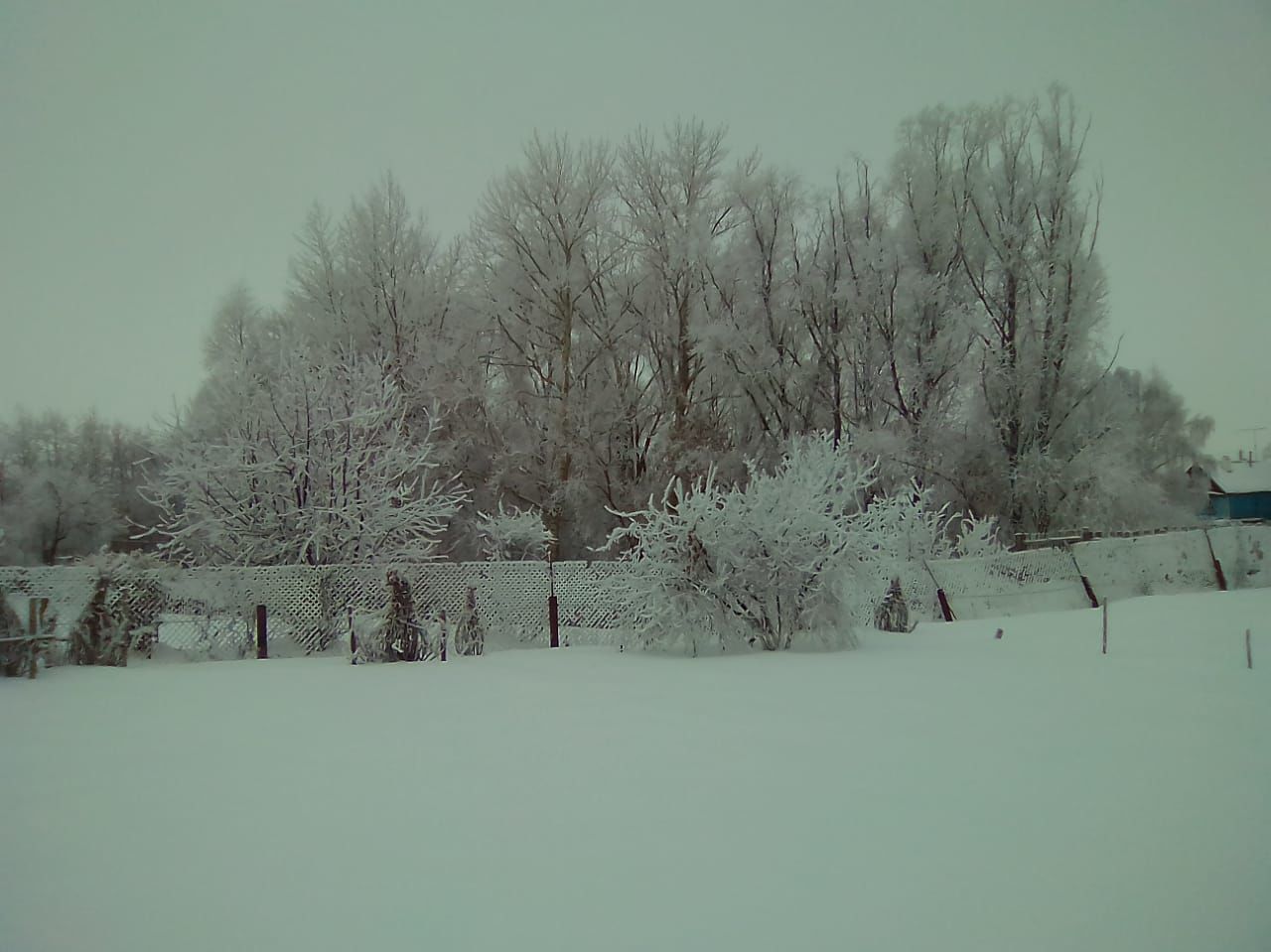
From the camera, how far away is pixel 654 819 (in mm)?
3379

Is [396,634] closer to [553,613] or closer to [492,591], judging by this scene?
[492,591]

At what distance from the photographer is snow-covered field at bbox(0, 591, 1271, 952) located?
2381mm

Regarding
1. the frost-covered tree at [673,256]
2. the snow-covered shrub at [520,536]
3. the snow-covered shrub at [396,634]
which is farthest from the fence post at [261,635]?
the frost-covered tree at [673,256]

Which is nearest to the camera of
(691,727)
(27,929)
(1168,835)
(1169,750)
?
(27,929)

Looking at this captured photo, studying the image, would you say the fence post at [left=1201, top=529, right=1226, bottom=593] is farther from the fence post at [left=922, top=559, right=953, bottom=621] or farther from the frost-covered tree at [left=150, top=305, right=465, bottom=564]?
the frost-covered tree at [left=150, top=305, right=465, bottom=564]

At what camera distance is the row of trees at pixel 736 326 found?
18.5 metres

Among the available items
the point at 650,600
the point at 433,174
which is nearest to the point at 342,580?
→ the point at 650,600

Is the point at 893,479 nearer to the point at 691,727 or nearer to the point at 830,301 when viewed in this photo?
the point at 830,301

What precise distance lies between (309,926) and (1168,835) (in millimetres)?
2947

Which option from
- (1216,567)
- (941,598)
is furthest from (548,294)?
(1216,567)

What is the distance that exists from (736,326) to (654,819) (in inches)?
716

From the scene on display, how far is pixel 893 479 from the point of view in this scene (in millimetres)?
19016

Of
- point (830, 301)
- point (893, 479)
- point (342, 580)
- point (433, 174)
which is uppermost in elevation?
point (830, 301)

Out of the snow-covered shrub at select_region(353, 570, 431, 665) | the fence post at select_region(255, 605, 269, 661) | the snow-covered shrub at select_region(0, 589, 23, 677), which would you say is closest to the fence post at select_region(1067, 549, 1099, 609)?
the snow-covered shrub at select_region(353, 570, 431, 665)
